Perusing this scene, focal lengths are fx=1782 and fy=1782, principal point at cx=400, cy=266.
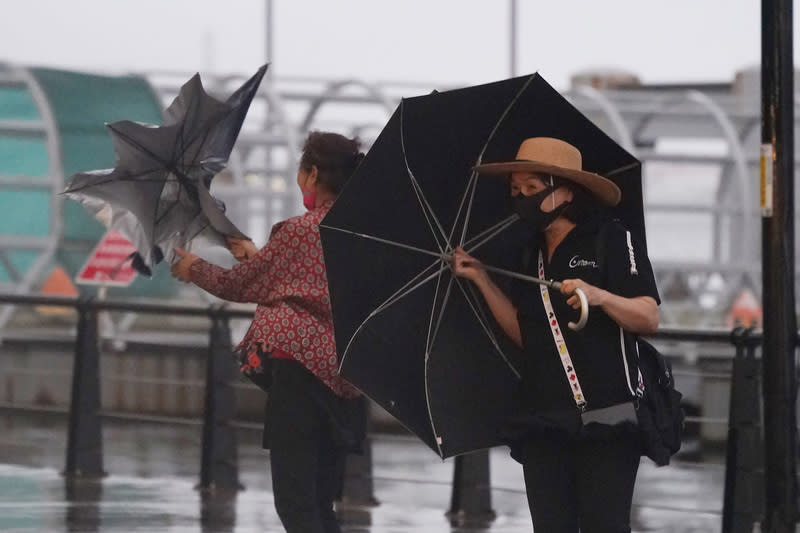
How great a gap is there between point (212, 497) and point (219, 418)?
0.52 metres

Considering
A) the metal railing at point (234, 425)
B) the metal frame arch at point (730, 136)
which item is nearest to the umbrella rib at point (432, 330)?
the metal railing at point (234, 425)

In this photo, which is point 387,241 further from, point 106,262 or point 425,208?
point 106,262

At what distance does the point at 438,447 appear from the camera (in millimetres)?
5488

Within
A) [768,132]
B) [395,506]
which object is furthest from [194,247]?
[395,506]

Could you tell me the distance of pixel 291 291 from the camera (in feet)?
20.8

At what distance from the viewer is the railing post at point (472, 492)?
32.8ft

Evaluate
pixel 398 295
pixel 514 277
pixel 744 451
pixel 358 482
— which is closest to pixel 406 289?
pixel 398 295

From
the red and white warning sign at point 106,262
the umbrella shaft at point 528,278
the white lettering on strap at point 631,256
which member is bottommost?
the umbrella shaft at point 528,278

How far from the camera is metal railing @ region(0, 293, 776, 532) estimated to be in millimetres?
8992

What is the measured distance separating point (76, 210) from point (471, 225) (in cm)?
1654

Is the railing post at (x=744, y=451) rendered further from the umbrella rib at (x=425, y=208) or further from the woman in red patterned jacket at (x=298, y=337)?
the umbrella rib at (x=425, y=208)

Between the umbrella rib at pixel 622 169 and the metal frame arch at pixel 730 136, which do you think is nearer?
the umbrella rib at pixel 622 169

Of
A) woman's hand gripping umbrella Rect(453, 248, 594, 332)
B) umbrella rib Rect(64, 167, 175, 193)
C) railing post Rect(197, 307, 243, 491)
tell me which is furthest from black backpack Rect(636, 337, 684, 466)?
railing post Rect(197, 307, 243, 491)

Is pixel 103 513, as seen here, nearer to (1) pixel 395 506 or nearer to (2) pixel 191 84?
(1) pixel 395 506
